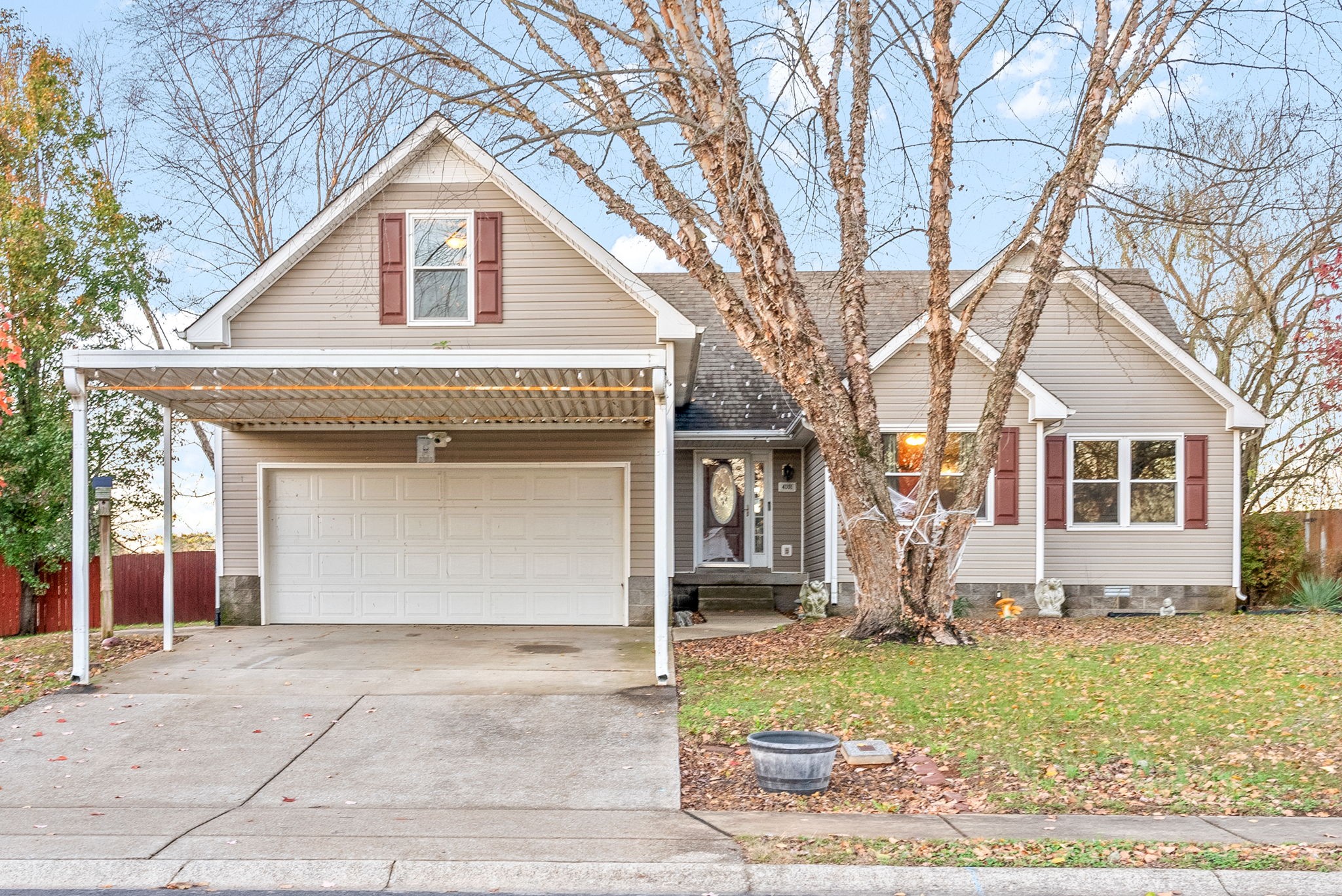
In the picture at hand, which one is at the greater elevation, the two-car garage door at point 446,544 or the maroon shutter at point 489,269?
the maroon shutter at point 489,269

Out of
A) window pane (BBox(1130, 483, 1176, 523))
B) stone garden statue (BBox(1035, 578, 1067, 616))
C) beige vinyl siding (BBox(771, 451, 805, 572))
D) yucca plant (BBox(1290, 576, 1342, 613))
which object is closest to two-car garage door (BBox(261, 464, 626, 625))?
beige vinyl siding (BBox(771, 451, 805, 572))

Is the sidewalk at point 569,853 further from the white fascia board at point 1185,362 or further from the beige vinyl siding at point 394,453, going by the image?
the white fascia board at point 1185,362

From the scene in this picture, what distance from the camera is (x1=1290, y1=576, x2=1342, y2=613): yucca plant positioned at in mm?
15398

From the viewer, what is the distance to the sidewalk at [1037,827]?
568 cm

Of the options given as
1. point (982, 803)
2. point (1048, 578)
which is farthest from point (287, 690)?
point (1048, 578)

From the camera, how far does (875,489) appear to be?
34.9 feet

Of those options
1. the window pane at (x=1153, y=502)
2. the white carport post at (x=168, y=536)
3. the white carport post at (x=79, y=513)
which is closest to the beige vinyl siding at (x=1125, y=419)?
the window pane at (x=1153, y=502)

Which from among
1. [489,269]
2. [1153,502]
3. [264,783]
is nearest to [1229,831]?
[264,783]

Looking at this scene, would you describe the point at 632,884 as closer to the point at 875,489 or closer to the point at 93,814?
the point at 93,814

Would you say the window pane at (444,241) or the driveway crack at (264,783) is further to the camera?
the window pane at (444,241)

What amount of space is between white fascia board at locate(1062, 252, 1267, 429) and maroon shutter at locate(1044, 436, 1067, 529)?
77.2 inches

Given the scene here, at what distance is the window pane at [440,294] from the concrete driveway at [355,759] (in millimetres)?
4107

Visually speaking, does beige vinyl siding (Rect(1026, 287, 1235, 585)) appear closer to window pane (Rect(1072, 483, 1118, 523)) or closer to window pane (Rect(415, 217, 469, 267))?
window pane (Rect(1072, 483, 1118, 523))

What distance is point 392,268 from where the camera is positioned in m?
13.1
